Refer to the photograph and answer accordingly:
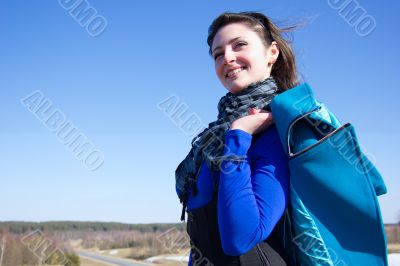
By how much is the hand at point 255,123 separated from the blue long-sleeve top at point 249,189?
2 centimetres

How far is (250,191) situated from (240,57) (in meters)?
0.62

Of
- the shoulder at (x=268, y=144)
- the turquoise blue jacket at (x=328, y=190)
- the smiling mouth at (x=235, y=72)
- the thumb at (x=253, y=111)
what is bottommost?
the turquoise blue jacket at (x=328, y=190)

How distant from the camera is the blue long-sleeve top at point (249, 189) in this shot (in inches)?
59.1

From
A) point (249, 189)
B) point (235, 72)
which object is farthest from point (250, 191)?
point (235, 72)

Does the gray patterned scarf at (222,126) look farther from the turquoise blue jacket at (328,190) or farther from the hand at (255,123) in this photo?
the turquoise blue jacket at (328,190)

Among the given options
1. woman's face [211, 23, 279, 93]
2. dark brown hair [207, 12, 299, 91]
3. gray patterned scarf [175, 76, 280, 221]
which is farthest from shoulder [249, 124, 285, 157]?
dark brown hair [207, 12, 299, 91]

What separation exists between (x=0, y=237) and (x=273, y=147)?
3643 cm

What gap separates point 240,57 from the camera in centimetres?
187

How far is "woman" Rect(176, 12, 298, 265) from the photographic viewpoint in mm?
1529

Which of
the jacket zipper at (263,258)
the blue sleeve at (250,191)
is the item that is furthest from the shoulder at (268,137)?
the jacket zipper at (263,258)

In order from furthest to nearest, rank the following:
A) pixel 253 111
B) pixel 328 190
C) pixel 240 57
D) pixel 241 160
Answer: pixel 240 57
pixel 253 111
pixel 241 160
pixel 328 190


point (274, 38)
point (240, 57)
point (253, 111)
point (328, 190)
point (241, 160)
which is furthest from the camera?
point (274, 38)

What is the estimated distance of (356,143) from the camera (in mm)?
1458

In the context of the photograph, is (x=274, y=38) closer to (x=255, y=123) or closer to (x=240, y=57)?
(x=240, y=57)
